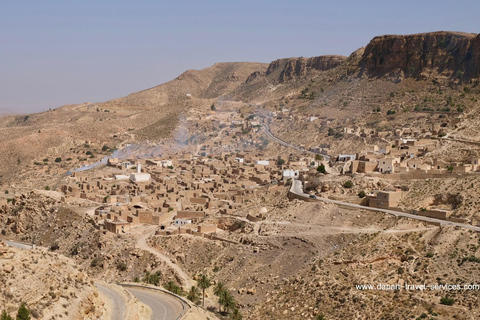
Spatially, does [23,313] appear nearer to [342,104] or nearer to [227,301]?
[227,301]

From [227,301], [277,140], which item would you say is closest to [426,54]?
[277,140]

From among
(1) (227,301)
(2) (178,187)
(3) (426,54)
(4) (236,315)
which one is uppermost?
(3) (426,54)

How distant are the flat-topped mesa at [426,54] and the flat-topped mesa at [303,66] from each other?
26233 millimetres

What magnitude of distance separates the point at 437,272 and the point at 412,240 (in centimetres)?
348

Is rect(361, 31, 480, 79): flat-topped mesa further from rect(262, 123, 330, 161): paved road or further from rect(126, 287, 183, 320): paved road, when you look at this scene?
rect(126, 287, 183, 320): paved road

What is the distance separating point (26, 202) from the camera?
48.7 metres

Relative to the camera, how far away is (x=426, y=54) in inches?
3322

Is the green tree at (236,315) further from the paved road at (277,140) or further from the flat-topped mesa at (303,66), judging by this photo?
the flat-topped mesa at (303,66)

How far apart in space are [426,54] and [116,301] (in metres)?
70.0

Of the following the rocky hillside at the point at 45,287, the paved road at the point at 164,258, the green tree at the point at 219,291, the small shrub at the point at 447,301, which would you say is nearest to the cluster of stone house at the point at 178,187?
the paved road at the point at 164,258

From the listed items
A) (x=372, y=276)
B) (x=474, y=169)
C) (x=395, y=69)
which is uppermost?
(x=395, y=69)

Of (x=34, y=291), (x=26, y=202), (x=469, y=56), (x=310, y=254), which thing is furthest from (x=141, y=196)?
(x=469, y=56)

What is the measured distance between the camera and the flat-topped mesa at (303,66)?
12231 cm

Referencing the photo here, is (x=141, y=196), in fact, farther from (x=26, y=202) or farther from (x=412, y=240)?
(x=412, y=240)
